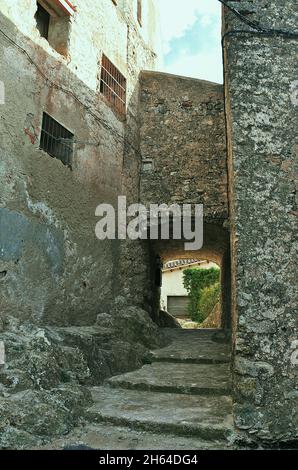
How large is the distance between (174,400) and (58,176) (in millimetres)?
3082

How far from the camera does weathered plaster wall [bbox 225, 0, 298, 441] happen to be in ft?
8.46

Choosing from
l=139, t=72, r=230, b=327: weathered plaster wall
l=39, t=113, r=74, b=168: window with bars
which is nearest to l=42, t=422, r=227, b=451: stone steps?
l=39, t=113, r=74, b=168: window with bars

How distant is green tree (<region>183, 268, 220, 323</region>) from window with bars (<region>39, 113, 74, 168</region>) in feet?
45.9

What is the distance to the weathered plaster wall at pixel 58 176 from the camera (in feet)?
13.5

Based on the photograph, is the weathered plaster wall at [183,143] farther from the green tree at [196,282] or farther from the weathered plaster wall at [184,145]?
the green tree at [196,282]

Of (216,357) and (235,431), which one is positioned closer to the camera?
(235,431)

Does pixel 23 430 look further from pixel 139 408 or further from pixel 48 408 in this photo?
pixel 139 408

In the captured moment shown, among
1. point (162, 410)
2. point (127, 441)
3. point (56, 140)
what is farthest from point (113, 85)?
point (127, 441)

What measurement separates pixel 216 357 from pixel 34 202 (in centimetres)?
293

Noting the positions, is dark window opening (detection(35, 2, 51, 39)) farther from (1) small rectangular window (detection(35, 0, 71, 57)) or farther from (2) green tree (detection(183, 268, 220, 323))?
(2) green tree (detection(183, 268, 220, 323))

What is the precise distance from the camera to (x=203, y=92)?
711 cm

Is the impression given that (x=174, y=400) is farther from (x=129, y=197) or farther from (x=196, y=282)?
(x=196, y=282)

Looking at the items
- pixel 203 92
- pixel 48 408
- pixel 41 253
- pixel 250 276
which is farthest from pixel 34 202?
pixel 203 92

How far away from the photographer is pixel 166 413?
9.52 ft
